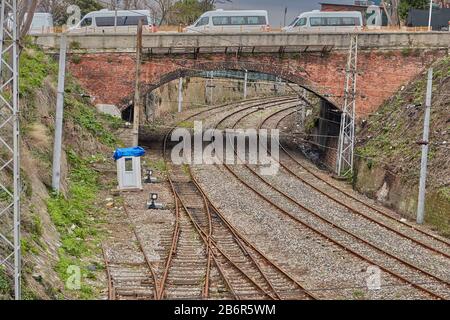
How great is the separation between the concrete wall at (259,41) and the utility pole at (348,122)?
4.46 feet

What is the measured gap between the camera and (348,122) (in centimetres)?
3384

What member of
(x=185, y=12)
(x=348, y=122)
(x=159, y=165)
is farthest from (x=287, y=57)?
(x=185, y=12)

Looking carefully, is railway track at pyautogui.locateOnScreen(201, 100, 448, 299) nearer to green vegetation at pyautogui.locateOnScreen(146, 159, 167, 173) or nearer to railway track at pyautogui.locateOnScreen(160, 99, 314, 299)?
railway track at pyautogui.locateOnScreen(160, 99, 314, 299)

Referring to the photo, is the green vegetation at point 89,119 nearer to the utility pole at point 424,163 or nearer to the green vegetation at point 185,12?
the utility pole at point 424,163

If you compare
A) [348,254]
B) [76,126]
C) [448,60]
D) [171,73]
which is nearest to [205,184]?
[76,126]

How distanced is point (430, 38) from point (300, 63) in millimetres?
6137

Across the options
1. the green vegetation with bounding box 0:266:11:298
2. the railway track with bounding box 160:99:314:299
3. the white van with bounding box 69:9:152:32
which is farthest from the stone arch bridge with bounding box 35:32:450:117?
the green vegetation with bounding box 0:266:11:298

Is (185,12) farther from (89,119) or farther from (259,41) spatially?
(89,119)

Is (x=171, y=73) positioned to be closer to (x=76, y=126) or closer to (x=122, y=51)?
(x=122, y=51)

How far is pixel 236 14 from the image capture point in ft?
127

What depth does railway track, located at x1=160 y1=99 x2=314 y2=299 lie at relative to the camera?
49.5 ft

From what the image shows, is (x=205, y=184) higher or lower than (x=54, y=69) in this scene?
lower

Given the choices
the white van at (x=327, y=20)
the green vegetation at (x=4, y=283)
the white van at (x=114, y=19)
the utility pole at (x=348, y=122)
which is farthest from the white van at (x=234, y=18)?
the green vegetation at (x=4, y=283)

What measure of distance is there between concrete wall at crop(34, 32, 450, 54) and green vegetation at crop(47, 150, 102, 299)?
29.1 feet
